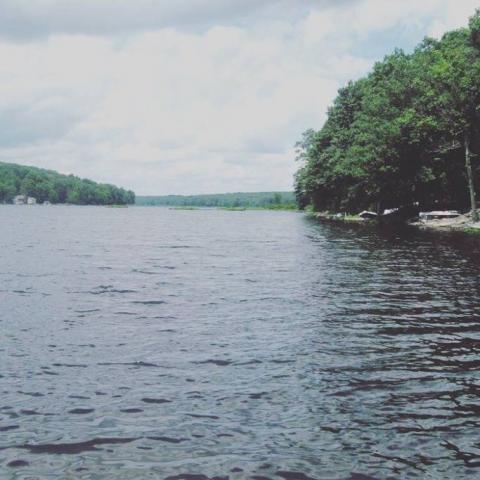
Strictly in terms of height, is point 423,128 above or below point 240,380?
above

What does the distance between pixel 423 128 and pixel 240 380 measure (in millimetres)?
65599

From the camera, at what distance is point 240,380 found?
36.7ft

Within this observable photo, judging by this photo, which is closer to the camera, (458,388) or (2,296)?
(458,388)

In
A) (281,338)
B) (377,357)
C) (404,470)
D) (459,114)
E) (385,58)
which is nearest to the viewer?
(404,470)

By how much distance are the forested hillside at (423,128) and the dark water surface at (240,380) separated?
155 ft

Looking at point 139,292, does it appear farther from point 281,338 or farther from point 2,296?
point 281,338

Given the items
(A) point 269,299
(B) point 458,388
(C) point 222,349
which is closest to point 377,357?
(B) point 458,388

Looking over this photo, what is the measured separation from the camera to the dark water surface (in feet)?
25.8

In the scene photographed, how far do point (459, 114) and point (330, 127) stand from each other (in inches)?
2000

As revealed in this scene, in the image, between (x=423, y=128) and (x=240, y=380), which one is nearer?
(x=240, y=380)

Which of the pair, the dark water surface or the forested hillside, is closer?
the dark water surface

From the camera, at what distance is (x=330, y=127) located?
114312 mm

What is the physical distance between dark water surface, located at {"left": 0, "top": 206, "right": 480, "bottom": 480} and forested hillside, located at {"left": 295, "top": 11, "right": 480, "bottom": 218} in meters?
47.3

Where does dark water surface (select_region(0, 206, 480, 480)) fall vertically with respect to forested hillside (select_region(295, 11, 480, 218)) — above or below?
below
